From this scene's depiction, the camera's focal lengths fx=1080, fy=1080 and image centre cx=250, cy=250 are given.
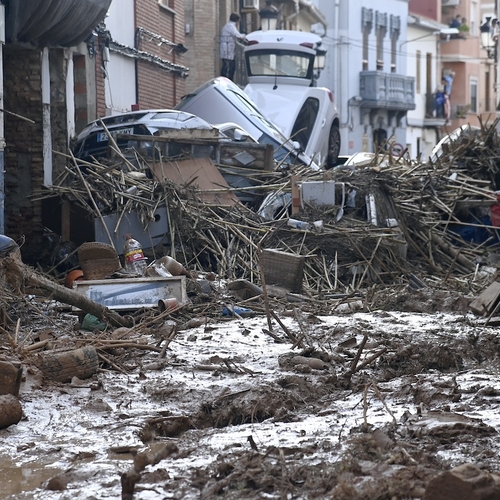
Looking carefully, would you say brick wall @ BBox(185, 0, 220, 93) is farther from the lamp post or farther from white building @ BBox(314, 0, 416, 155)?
white building @ BBox(314, 0, 416, 155)

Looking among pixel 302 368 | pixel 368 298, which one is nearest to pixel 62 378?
pixel 302 368

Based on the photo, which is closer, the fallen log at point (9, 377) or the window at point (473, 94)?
the fallen log at point (9, 377)

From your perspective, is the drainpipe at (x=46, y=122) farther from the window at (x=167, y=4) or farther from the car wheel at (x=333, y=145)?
the car wheel at (x=333, y=145)

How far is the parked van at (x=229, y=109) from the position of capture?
747 inches

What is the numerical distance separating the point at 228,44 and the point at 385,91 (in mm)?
19960

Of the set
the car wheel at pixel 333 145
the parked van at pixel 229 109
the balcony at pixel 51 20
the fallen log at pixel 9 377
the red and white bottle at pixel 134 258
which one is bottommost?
the fallen log at pixel 9 377

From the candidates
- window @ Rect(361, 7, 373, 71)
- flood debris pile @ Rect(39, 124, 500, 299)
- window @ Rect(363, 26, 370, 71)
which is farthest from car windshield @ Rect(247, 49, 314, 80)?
window @ Rect(363, 26, 370, 71)

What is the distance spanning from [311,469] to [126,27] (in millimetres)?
16252

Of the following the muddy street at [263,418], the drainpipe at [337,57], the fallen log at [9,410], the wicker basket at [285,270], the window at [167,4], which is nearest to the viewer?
the muddy street at [263,418]

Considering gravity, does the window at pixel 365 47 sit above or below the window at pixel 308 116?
above

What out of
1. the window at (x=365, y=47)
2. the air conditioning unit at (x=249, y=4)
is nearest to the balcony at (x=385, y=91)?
the window at (x=365, y=47)

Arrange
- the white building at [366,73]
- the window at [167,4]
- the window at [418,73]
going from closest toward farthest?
the window at [167,4] < the white building at [366,73] < the window at [418,73]

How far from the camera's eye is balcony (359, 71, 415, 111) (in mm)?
47719

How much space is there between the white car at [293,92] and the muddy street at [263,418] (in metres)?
13.5
